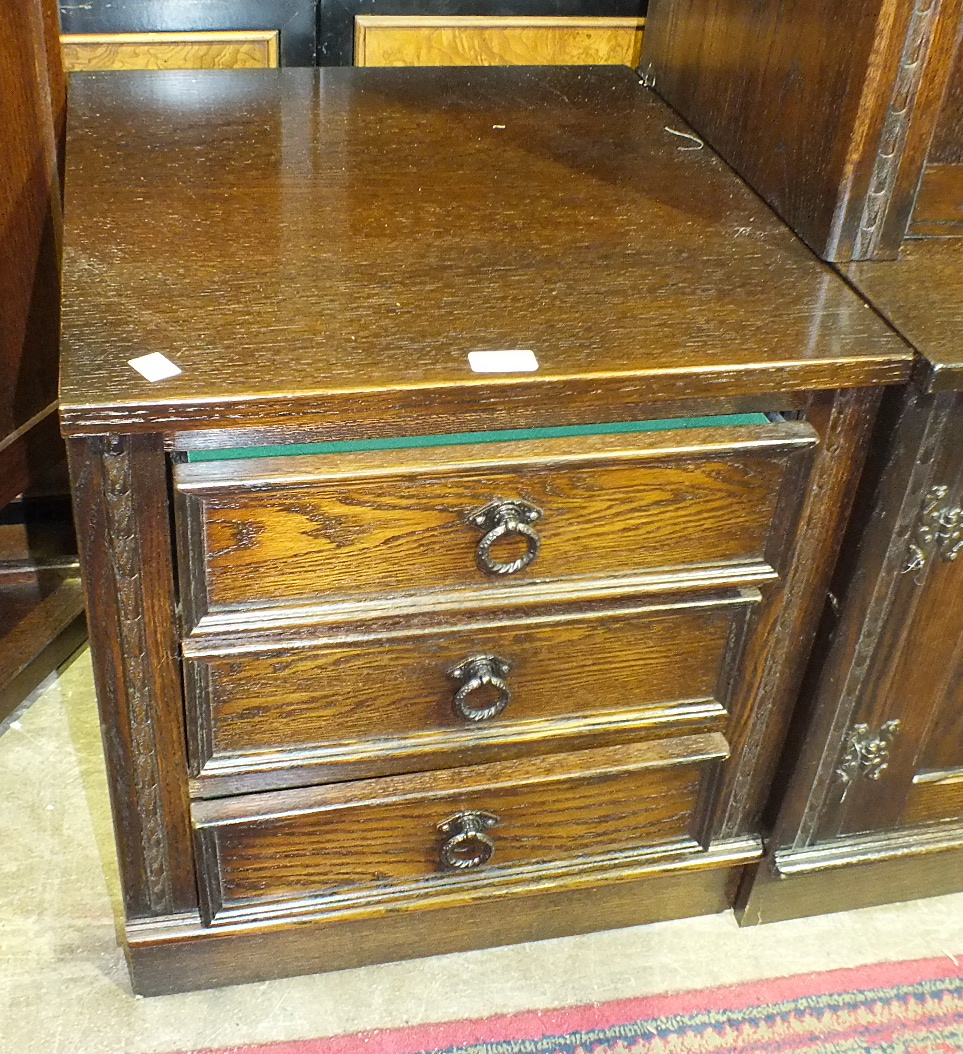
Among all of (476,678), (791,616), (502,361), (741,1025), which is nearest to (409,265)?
(502,361)

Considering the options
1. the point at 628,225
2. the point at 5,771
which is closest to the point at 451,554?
the point at 628,225

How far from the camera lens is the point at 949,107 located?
98cm

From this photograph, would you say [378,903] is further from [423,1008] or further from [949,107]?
[949,107]

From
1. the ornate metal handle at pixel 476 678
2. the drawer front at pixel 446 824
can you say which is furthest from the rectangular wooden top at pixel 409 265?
the drawer front at pixel 446 824

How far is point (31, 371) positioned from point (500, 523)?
0.67m

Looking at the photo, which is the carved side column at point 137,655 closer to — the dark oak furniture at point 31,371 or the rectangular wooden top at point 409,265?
the rectangular wooden top at point 409,265

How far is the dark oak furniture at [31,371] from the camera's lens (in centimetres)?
121

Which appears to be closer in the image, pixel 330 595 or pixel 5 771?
pixel 330 595

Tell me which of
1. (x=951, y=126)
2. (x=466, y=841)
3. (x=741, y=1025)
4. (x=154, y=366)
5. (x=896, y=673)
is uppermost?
(x=951, y=126)

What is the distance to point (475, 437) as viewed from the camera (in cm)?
91

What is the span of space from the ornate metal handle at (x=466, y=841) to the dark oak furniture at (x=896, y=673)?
0.97 ft

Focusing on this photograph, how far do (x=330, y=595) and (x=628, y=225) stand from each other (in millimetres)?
425

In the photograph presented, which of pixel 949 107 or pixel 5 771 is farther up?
pixel 949 107

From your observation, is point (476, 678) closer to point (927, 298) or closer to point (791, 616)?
point (791, 616)
